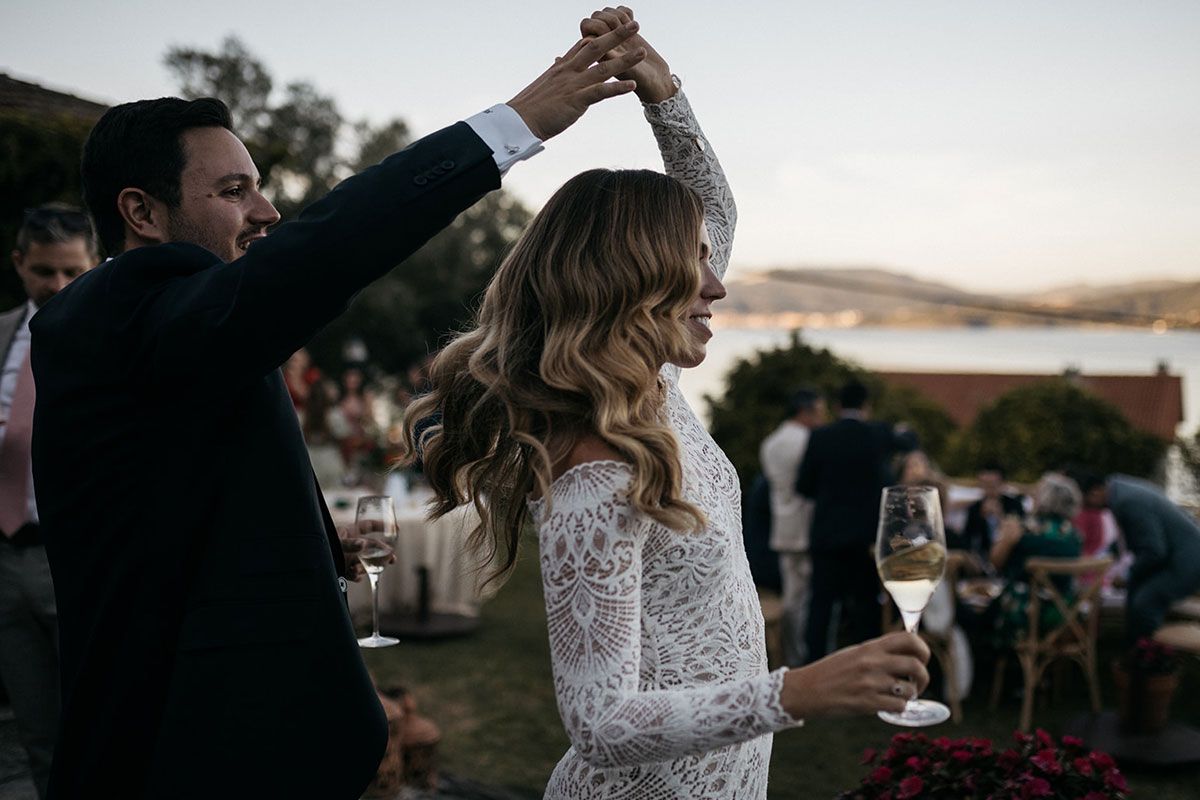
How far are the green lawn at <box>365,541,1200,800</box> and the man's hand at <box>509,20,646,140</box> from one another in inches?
121

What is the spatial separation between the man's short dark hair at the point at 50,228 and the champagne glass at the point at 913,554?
9.13 ft

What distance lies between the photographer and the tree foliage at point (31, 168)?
6.54 metres

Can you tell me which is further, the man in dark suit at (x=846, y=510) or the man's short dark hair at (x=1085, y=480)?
the man's short dark hair at (x=1085, y=480)

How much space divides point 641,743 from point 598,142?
1235mm

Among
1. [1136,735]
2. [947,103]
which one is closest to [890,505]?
[1136,735]

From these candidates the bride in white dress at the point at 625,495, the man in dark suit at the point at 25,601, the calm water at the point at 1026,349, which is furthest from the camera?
the calm water at the point at 1026,349

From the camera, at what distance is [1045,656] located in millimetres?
6793

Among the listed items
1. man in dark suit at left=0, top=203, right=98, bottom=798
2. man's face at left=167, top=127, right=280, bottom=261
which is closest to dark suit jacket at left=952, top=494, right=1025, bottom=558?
man in dark suit at left=0, top=203, right=98, bottom=798

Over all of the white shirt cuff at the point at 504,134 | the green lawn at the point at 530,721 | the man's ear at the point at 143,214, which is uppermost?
the white shirt cuff at the point at 504,134

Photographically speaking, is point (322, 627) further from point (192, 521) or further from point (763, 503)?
point (763, 503)

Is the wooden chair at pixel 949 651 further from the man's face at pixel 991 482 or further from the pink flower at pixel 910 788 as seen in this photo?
the pink flower at pixel 910 788

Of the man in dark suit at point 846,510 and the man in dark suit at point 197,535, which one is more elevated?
the man in dark suit at point 197,535

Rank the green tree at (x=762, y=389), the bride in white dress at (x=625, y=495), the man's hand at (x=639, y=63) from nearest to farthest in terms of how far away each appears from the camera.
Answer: the bride in white dress at (x=625, y=495) → the man's hand at (x=639, y=63) → the green tree at (x=762, y=389)

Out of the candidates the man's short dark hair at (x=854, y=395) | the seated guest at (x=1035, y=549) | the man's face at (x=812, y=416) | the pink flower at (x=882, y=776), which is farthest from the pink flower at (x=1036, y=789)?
the man's face at (x=812, y=416)
